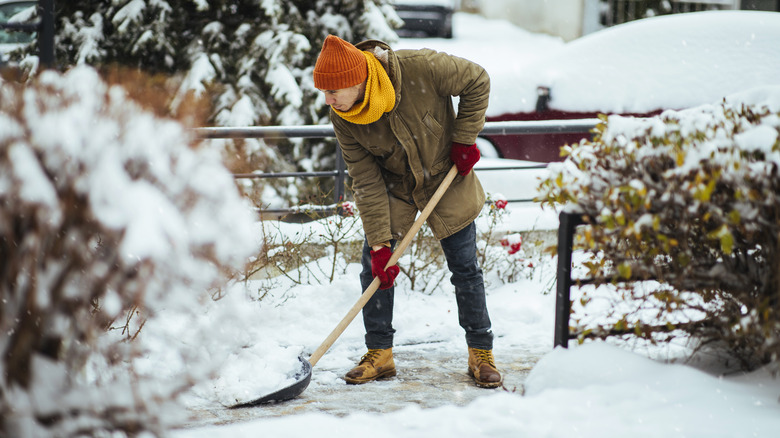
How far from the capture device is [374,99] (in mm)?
3197

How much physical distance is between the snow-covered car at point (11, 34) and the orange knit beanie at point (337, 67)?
5971mm

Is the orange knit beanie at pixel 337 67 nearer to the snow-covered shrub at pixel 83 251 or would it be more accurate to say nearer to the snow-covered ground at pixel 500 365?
the snow-covered ground at pixel 500 365

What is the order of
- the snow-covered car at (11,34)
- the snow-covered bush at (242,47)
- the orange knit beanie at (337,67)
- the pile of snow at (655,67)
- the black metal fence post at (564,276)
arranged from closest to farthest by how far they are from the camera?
the black metal fence post at (564,276), the orange knit beanie at (337,67), the pile of snow at (655,67), the snow-covered bush at (242,47), the snow-covered car at (11,34)

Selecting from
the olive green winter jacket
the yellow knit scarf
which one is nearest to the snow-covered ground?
the olive green winter jacket

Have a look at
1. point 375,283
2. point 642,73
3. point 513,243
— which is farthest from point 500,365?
point 642,73

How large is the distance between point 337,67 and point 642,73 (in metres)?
4.38

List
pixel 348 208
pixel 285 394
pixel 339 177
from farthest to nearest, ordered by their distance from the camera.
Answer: pixel 339 177 < pixel 348 208 < pixel 285 394

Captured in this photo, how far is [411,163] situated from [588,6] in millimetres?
13312

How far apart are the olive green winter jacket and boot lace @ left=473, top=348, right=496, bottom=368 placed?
24.2 inches

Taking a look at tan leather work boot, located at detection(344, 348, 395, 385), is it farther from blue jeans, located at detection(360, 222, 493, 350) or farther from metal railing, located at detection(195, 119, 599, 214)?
metal railing, located at detection(195, 119, 599, 214)

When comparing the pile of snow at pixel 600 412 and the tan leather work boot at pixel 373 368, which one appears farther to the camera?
the tan leather work boot at pixel 373 368

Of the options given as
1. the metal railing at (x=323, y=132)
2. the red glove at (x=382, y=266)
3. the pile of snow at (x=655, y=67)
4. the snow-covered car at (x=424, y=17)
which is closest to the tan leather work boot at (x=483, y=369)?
the red glove at (x=382, y=266)

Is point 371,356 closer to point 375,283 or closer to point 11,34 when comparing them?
point 375,283

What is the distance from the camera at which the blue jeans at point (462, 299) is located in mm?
3664
